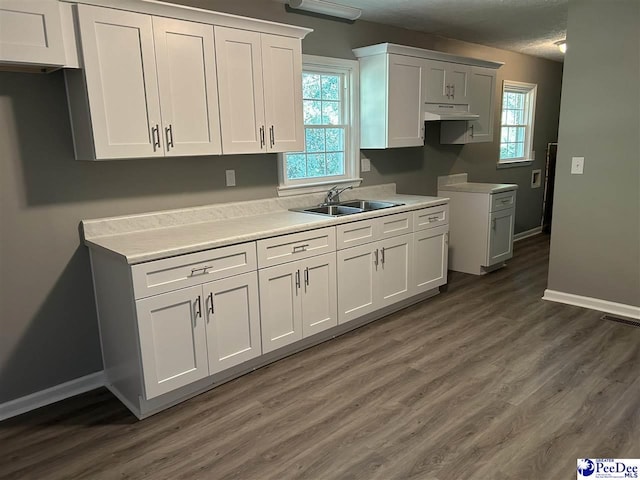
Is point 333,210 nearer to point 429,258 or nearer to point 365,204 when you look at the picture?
point 365,204

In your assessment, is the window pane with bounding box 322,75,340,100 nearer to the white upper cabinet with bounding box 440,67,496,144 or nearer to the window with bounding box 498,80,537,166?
the white upper cabinet with bounding box 440,67,496,144

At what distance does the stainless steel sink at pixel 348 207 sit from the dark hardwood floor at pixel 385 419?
1.01m

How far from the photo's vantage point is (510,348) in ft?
10.3

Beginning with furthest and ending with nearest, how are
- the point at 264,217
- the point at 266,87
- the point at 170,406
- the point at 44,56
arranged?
the point at 264,217, the point at 266,87, the point at 170,406, the point at 44,56

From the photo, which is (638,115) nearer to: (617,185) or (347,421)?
(617,185)

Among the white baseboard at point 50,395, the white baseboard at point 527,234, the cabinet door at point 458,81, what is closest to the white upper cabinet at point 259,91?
the white baseboard at point 50,395

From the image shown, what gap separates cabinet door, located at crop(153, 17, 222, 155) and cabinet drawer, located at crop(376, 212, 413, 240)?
1396 millimetres

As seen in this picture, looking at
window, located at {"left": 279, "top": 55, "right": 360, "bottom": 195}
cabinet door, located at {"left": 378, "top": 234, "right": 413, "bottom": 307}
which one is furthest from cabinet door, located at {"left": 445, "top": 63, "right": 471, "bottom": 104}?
cabinet door, located at {"left": 378, "top": 234, "right": 413, "bottom": 307}

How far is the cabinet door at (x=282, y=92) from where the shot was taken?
3041mm

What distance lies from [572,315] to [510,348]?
0.90 m

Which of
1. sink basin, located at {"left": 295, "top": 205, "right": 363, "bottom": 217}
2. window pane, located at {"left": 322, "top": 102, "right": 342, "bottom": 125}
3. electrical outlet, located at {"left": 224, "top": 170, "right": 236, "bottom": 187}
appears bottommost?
sink basin, located at {"left": 295, "top": 205, "right": 363, "bottom": 217}

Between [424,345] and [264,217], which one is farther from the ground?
[264,217]

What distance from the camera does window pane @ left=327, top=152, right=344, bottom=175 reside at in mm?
4055

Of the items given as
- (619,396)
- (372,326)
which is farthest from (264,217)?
(619,396)
